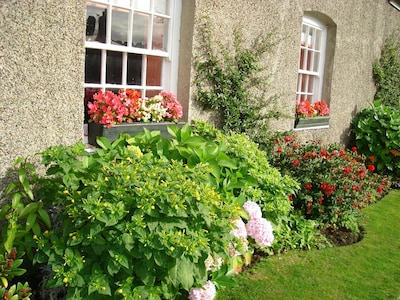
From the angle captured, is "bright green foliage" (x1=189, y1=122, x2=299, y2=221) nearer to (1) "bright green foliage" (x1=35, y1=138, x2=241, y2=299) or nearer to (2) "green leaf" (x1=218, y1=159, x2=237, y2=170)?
(2) "green leaf" (x1=218, y1=159, x2=237, y2=170)

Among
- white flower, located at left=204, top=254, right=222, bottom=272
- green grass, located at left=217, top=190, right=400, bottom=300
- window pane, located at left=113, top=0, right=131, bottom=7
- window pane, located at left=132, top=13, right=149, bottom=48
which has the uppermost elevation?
window pane, located at left=113, top=0, right=131, bottom=7

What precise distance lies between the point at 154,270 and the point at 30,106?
174 centimetres

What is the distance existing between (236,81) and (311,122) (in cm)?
256

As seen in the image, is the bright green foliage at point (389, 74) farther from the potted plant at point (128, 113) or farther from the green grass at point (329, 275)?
the potted plant at point (128, 113)

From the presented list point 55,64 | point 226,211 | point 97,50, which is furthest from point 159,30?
point 226,211

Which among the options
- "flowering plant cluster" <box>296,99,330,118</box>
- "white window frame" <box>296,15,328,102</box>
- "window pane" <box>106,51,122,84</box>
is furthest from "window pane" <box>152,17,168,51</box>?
"white window frame" <box>296,15,328,102</box>

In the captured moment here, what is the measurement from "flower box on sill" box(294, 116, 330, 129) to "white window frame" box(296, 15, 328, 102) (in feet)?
1.79

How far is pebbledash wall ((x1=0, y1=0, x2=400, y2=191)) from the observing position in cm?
361

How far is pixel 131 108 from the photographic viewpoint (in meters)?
4.64

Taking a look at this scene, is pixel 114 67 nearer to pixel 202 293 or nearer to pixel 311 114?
pixel 202 293

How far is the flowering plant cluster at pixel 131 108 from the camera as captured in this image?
4.45m

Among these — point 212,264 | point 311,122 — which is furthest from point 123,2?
point 311,122

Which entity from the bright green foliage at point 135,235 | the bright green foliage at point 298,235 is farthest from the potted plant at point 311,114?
the bright green foliage at point 135,235

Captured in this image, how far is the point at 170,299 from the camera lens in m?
3.04
